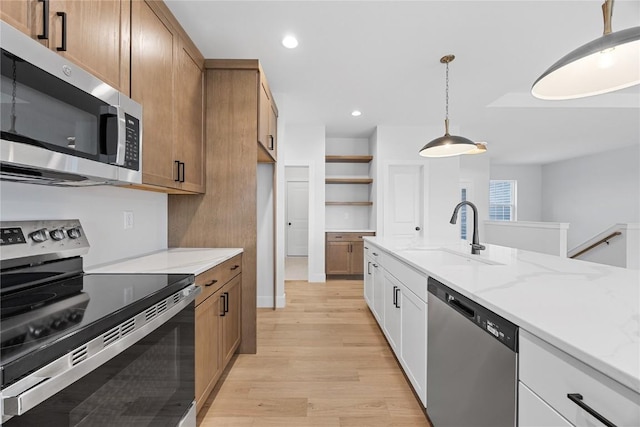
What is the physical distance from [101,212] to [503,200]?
10730mm

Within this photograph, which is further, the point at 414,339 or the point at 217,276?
the point at 217,276

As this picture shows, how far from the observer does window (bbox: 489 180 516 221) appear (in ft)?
31.3

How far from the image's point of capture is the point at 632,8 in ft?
7.00

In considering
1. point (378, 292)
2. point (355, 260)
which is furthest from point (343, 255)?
point (378, 292)

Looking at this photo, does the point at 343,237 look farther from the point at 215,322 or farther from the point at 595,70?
the point at 595,70

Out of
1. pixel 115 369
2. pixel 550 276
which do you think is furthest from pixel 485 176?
pixel 115 369

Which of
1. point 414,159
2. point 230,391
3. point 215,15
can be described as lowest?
point 230,391

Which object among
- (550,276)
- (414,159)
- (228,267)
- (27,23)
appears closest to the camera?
(27,23)

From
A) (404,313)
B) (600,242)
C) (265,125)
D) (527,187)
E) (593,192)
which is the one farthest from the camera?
(527,187)

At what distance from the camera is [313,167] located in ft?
16.8

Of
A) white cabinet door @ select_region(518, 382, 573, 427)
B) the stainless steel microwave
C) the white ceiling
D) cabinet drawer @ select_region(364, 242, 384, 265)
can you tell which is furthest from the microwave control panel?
cabinet drawer @ select_region(364, 242, 384, 265)

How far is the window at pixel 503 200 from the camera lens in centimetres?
955

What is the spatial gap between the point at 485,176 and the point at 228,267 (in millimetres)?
7666

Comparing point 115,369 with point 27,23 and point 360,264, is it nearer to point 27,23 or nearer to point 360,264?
point 27,23
